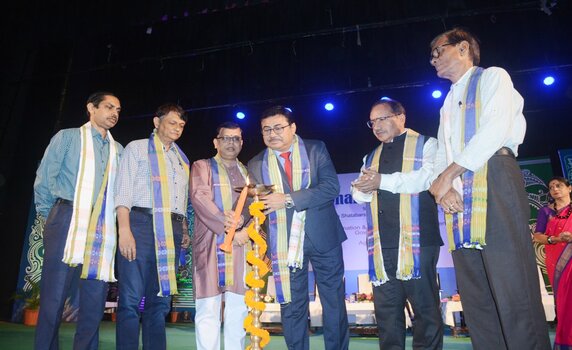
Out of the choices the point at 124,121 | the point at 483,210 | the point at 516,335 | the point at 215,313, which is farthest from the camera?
the point at 124,121

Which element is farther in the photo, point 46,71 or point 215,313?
point 46,71

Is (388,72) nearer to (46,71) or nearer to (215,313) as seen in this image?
(215,313)

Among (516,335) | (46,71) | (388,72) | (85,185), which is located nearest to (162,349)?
(85,185)

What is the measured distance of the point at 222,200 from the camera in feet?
10.1

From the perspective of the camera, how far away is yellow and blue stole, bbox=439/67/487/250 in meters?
1.74

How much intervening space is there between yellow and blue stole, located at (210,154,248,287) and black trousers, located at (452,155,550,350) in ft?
5.05

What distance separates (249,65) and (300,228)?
576cm

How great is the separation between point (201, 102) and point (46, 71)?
3.24 metres

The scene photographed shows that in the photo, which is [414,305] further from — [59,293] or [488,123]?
[59,293]

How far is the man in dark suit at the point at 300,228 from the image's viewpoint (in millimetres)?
2502

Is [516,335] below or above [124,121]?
below

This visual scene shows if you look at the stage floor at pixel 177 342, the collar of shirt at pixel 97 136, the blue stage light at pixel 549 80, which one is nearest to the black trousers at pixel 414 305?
the collar of shirt at pixel 97 136

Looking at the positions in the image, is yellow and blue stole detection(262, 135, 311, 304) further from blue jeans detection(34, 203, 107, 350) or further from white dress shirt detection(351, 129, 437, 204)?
blue jeans detection(34, 203, 107, 350)

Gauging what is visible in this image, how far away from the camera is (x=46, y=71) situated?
27.9 feet
